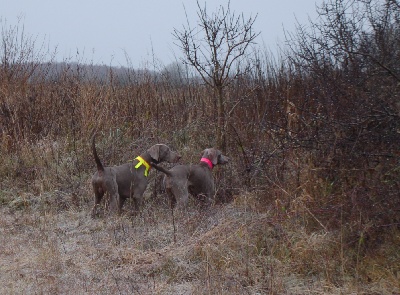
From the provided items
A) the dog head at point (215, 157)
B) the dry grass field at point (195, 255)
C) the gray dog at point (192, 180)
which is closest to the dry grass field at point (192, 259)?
the dry grass field at point (195, 255)

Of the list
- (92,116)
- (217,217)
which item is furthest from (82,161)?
(217,217)

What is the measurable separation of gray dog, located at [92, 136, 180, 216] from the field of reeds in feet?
0.72

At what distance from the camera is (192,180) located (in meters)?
7.36

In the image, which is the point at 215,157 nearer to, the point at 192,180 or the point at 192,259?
the point at 192,180

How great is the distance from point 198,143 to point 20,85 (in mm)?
3942

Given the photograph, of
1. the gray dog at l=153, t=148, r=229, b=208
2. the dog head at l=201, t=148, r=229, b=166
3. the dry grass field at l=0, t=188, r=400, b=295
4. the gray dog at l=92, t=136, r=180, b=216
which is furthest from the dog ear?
the dry grass field at l=0, t=188, r=400, b=295

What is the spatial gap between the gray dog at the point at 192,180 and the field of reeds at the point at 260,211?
196 millimetres

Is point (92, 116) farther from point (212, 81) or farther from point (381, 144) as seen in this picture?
point (381, 144)

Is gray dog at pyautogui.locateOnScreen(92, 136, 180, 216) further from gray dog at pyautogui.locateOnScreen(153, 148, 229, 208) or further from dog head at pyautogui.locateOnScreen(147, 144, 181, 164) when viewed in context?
gray dog at pyautogui.locateOnScreen(153, 148, 229, 208)

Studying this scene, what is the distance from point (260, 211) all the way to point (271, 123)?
105 cm

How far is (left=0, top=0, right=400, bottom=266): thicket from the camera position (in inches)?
197

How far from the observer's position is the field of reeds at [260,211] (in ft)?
16.0

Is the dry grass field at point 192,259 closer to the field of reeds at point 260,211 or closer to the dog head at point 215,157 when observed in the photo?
the field of reeds at point 260,211

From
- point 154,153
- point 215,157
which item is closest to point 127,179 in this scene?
point 154,153
